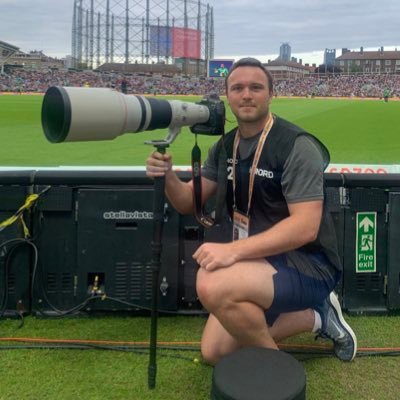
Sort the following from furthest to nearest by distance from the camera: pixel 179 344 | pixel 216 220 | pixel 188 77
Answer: pixel 188 77
pixel 179 344
pixel 216 220

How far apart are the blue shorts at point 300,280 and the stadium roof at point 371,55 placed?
397ft

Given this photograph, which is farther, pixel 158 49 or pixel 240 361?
pixel 158 49

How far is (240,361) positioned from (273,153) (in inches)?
37.6

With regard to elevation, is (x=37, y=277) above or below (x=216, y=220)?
below

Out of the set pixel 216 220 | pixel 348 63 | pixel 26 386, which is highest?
pixel 348 63

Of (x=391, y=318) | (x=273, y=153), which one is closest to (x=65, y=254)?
(x=273, y=153)

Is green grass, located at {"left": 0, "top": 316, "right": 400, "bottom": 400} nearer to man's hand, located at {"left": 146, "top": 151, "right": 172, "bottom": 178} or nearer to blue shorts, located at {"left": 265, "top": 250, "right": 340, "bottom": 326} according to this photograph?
blue shorts, located at {"left": 265, "top": 250, "right": 340, "bottom": 326}

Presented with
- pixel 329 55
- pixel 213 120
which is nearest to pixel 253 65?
pixel 213 120

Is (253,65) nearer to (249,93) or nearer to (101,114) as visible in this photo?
(249,93)

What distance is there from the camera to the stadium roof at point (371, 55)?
11325 centimetres

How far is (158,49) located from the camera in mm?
76500

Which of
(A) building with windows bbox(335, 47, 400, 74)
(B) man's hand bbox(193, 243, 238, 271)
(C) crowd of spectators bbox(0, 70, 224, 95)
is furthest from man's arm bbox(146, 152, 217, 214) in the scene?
(A) building with windows bbox(335, 47, 400, 74)

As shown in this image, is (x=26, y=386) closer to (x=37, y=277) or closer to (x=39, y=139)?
(x=37, y=277)

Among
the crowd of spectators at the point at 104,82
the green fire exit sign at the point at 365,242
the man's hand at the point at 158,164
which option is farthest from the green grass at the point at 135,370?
the crowd of spectators at the point at 104,82
